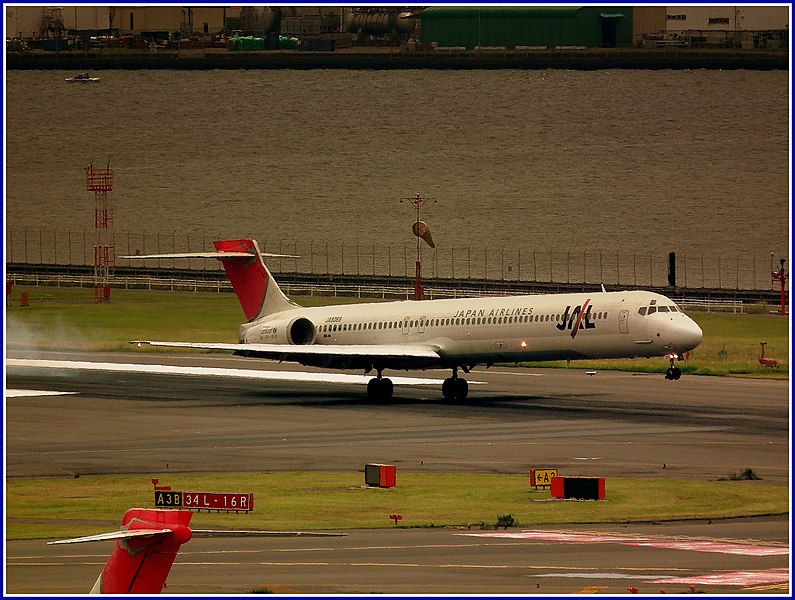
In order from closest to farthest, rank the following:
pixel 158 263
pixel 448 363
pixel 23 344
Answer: pixel 448 363, pixel 23 344, pixel 158 263

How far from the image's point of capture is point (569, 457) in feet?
158

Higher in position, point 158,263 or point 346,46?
point 346,46

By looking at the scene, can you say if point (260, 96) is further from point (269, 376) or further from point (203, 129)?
point (269, 376)

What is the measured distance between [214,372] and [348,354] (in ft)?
53.4

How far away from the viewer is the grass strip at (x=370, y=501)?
37156 mm

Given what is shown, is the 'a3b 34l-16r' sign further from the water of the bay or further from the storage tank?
the storage tank

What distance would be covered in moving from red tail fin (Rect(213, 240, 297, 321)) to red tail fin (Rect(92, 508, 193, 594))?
2000 inches

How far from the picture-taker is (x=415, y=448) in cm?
5094

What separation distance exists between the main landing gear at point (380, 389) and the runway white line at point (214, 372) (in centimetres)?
818

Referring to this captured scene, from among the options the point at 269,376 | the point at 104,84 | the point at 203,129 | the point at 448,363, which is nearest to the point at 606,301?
the point at 448,363

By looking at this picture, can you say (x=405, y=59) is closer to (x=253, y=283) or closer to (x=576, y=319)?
(x=253, y=283)

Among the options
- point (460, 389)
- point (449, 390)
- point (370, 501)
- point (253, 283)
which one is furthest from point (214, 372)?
point (370, 501)

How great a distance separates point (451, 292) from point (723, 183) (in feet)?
141

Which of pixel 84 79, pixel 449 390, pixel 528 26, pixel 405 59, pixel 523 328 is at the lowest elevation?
pixel 449 390
